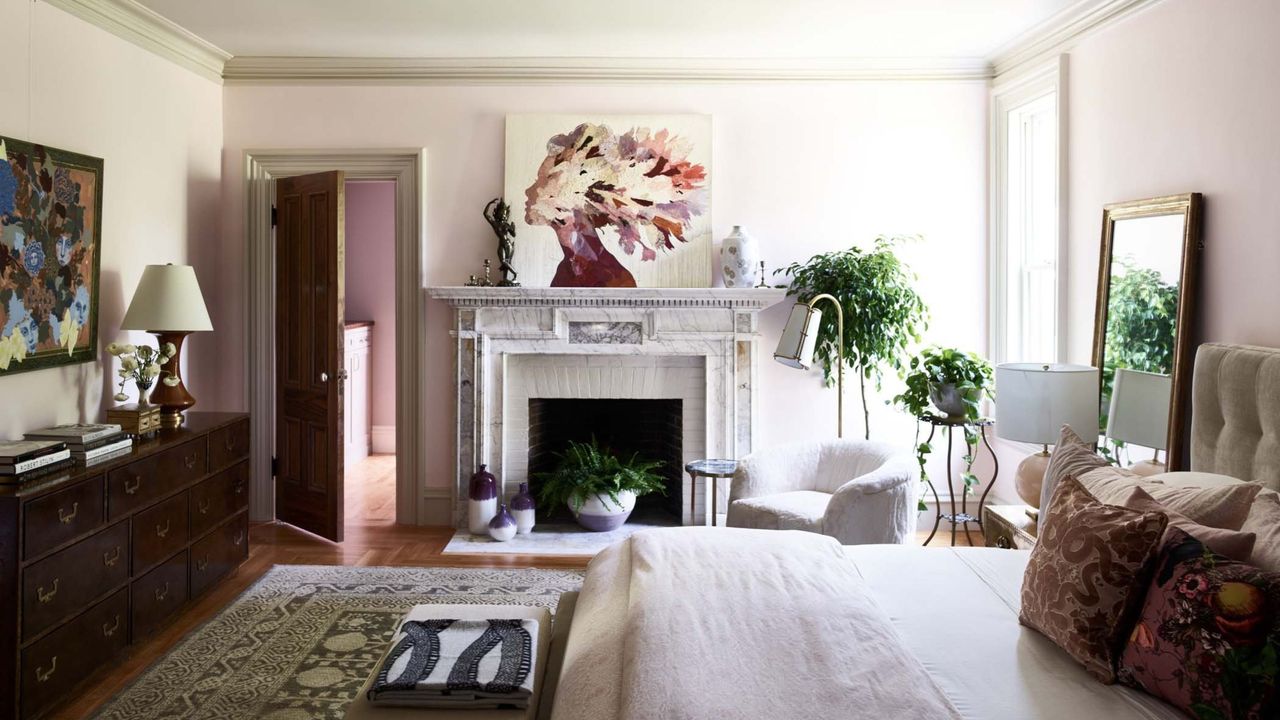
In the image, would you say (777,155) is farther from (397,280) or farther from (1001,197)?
(397,280)

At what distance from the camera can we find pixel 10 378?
134 inches

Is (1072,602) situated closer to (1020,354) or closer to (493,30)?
(1020,354)

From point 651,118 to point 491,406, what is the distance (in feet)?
6.02

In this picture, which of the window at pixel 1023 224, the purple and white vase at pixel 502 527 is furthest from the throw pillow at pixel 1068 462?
the purple and white vase at pixel 502 527

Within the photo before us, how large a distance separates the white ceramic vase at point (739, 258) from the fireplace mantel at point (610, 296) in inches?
2.3

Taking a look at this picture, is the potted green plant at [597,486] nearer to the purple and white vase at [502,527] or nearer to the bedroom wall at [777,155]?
the purple and white vase at [502,527]

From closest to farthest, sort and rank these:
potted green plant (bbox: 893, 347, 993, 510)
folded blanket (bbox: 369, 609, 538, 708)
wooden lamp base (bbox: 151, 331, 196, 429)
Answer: folded blanket (bbox: 369, 609, 538, 708), wooden lamp base (bbox: 151, 331, 196, 429), potted green plant (bbox: 893, 347, 993, 510)

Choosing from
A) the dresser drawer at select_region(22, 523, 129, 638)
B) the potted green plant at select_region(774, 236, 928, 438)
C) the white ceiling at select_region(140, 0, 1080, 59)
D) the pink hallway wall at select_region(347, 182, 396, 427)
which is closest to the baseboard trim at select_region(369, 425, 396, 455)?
the pink hallway wall at select_region(347, 182, 396, 427)

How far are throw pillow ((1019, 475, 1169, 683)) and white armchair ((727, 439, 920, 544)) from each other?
1262mm

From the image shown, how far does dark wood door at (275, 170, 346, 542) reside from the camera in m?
4.76

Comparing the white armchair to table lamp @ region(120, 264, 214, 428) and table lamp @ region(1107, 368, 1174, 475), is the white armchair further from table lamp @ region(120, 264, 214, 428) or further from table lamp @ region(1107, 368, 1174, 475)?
table lamp @ region(120, 264, 214, 428)

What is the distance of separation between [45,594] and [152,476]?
73 centimetres

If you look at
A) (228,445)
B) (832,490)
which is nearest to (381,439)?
(228,445)

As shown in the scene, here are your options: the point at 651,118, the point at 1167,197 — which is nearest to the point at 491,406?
the point at 651,118
